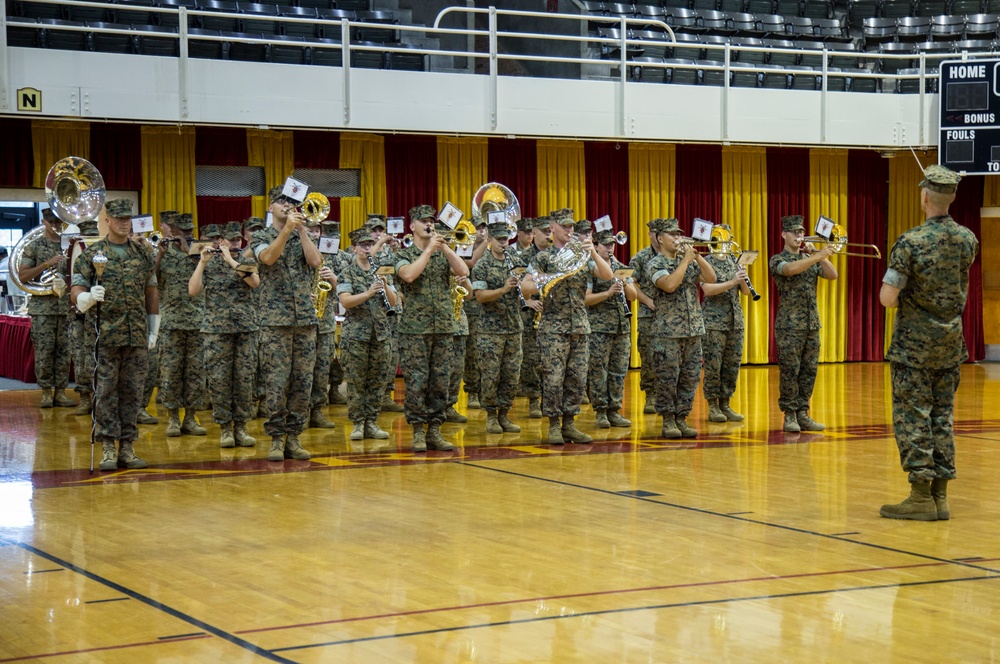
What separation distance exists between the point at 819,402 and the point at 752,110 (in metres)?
4.69

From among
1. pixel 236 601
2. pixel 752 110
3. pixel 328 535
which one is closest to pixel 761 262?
pixel 752 110

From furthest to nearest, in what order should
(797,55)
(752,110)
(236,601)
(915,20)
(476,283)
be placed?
(915,20), (797,55), (752,110), (476,283), (236,601)

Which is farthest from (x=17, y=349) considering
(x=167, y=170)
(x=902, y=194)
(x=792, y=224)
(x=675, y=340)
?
(x=902, y=194)

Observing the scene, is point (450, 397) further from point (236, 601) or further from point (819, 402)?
point (236, 601)

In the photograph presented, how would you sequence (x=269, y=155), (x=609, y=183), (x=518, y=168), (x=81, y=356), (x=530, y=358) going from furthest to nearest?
(x=609, y=183) → (x=518, y=168) → (x=269, y=155) → (x=530, y=358) → (x=81, y=356)

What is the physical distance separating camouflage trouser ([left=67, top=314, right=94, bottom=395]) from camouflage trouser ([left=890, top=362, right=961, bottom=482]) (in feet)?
22.5

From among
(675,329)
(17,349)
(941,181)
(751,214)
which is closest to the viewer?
(941,181)

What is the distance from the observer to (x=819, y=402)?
11938 mm

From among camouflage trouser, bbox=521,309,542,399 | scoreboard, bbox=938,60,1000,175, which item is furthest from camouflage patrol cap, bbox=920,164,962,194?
scoreboard, bbox=938,60,1000,175

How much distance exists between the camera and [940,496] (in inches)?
238

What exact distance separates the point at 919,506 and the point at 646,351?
410 cm

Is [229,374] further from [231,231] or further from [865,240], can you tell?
[865,240]

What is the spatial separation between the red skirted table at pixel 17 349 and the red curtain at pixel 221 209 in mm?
2316

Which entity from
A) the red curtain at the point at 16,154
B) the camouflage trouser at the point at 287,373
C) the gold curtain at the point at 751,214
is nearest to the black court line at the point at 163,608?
the camouflage trouser at the point at 287,373
